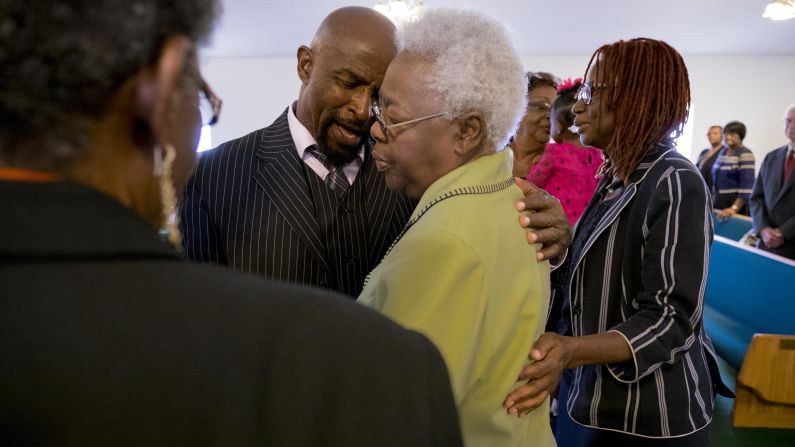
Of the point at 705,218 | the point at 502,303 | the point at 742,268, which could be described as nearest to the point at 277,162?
the point at 502,303

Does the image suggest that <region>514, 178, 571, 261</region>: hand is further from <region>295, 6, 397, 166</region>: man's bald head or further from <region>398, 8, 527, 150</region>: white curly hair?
<region>295, 6, 397, 166</region>: man's bald head

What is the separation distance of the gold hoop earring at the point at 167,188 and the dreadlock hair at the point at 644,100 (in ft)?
5.07

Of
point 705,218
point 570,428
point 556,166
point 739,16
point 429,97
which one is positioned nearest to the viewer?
point 429,97

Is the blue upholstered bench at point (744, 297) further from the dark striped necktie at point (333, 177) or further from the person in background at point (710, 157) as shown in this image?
the person in background at point (710, 157)

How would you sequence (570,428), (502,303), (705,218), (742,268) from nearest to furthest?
(502,303) → (705,218) → (570,428) → (742,268)

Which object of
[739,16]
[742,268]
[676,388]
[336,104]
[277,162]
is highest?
[739,16]

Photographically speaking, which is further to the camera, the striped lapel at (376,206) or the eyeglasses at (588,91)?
the eyeglasses at (588,91)

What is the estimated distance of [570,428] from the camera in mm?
2002

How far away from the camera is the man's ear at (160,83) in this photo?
1.80 feet

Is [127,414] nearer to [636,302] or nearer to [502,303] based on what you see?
[502,303]

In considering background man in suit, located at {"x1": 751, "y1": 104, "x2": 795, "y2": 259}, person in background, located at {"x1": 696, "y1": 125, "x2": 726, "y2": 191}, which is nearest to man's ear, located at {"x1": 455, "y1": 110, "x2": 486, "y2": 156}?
background man in suit, located at {"x1": 751, "y1": 104, "x2": 795, "y2": 259}

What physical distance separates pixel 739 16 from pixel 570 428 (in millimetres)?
11628

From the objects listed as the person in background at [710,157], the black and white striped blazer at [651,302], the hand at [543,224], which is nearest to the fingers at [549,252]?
the hand at [543,224]

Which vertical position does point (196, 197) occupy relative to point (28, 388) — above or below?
below
